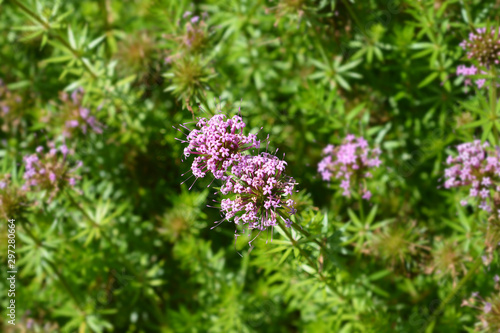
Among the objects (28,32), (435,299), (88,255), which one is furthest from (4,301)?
(435,299)

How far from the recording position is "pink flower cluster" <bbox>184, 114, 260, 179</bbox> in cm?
303

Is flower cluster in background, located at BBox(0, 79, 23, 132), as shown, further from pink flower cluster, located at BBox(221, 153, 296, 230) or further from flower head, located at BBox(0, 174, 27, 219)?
pink flower cluster, located at BBox(221, 153, 296, 230)

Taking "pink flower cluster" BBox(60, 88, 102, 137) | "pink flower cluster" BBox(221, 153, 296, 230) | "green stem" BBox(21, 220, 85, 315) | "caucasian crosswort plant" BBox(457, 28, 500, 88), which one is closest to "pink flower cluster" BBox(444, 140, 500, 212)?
"caucasian crosswort plant" BBox(457, 28, 500, 88)

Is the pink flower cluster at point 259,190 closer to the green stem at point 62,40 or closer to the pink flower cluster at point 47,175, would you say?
the pink flower cluster at point 47,175

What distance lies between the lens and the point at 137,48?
6027 mm

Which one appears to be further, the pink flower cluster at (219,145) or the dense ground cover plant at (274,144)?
the dense ground cover plant at (274,144)

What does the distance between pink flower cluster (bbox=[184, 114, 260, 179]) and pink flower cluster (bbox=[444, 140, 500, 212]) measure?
2.31 metres

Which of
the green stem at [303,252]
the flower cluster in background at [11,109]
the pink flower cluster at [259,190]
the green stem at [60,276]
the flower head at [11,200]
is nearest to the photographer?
the pink flower cluster at [259,190]

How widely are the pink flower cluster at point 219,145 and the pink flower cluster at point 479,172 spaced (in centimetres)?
231

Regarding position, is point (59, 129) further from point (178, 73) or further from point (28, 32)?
point (178, 73)

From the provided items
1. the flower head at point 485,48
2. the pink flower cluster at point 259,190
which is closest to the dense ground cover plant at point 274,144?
the flower head at point 485,48

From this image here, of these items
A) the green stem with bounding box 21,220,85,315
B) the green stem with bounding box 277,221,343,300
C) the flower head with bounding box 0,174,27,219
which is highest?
the flower head with bounding box 0,174,27,219

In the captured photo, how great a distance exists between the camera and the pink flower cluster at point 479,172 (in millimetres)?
4117

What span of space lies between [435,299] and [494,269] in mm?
884
